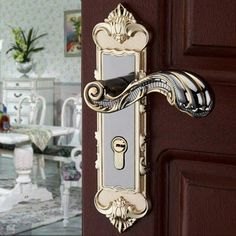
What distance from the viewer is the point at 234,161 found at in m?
0.24

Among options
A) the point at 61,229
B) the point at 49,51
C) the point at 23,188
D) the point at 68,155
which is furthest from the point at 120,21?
the point at 49,51

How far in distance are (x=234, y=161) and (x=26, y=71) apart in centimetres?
273

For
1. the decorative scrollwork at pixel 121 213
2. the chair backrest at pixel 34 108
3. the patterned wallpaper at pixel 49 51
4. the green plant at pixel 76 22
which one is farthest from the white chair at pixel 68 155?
the decorative scrollwork at pixel 121 213

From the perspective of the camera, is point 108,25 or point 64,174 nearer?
point 108,25

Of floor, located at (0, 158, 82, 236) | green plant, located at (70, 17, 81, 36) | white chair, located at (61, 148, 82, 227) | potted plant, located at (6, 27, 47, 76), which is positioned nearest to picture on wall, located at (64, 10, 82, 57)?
green plant, located at (70, 17, 81, 36)

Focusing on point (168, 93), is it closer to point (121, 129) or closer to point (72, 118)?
point (121, 129)

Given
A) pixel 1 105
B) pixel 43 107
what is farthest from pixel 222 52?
pixel 43 107

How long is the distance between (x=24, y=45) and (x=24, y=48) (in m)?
0.02

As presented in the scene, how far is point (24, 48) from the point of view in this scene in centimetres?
276

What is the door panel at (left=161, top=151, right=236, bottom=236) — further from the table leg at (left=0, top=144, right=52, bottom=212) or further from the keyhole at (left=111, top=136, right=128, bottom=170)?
the table leg at (left=0, top=144, right=52, bottom=212)

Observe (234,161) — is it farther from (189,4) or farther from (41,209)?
(41,209)

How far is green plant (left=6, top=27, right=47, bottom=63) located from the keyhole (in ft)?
7.52

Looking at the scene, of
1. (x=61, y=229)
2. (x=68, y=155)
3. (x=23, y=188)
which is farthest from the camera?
(x=68, y=155)

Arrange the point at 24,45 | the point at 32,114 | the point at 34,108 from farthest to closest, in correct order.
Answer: the point at 24,45, the point at 34,108, the point at 32,114
